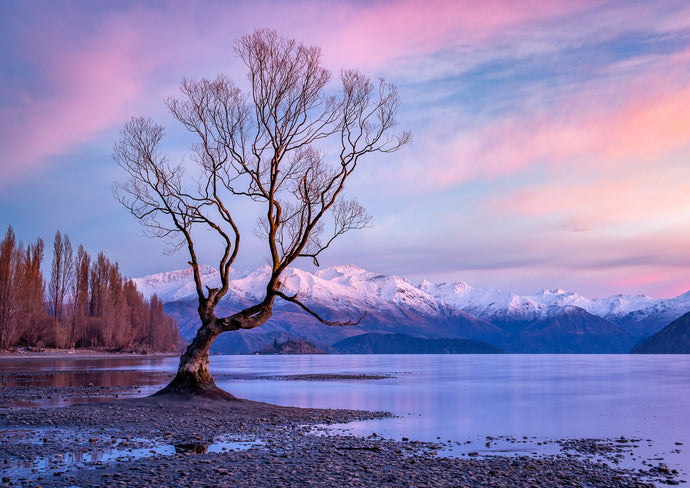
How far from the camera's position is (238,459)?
13930 mm

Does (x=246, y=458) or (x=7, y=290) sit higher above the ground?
(x=7, y=290)

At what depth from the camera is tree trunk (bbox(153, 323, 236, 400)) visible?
86.0 ft

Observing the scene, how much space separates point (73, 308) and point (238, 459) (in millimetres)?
117382

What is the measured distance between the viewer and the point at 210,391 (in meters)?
26.3

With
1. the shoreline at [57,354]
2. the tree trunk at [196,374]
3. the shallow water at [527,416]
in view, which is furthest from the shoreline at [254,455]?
the shoreline at [57,354]

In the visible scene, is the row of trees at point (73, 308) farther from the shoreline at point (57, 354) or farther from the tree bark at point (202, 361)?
the tree bark at point (202, 361)

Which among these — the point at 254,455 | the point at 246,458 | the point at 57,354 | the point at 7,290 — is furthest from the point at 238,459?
the point at 57,354

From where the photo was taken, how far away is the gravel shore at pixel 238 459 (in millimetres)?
11992

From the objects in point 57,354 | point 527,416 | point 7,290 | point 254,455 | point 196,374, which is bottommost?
point 57,354

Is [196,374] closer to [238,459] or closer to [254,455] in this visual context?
[254,455]

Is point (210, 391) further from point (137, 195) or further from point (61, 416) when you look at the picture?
point (137, 195)

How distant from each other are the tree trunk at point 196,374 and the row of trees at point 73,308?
77728 millimetres

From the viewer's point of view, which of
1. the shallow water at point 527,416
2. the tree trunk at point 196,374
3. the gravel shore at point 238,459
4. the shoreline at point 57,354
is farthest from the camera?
the shoreline at point 57,354

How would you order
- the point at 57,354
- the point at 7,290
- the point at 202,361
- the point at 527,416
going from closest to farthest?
1. the point at 202,361
2. the point at 527,416
3. the point at 7,290
4. the point at 57,354
